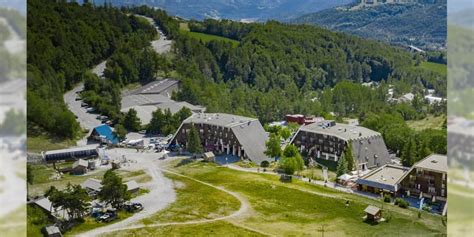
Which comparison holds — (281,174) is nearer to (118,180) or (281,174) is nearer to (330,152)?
(330,152)

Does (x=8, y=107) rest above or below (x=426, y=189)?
above

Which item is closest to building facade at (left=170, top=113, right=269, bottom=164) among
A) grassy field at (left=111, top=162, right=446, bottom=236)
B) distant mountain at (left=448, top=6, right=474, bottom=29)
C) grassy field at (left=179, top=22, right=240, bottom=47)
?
grassy field at (left=111, top=162, right=446, bottom=236)

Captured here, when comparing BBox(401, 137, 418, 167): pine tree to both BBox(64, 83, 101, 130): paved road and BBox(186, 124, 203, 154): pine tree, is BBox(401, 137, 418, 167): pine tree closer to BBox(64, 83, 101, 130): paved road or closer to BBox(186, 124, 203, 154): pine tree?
BBox(186, 124, 203, 154): pine tree

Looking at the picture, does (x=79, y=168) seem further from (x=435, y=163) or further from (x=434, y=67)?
(x=434, y=67)

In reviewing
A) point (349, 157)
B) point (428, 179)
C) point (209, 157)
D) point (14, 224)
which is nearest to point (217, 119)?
point (209, 157)

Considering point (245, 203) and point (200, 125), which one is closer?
point (245, 203)

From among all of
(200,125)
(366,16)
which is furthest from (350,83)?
(200,125)
